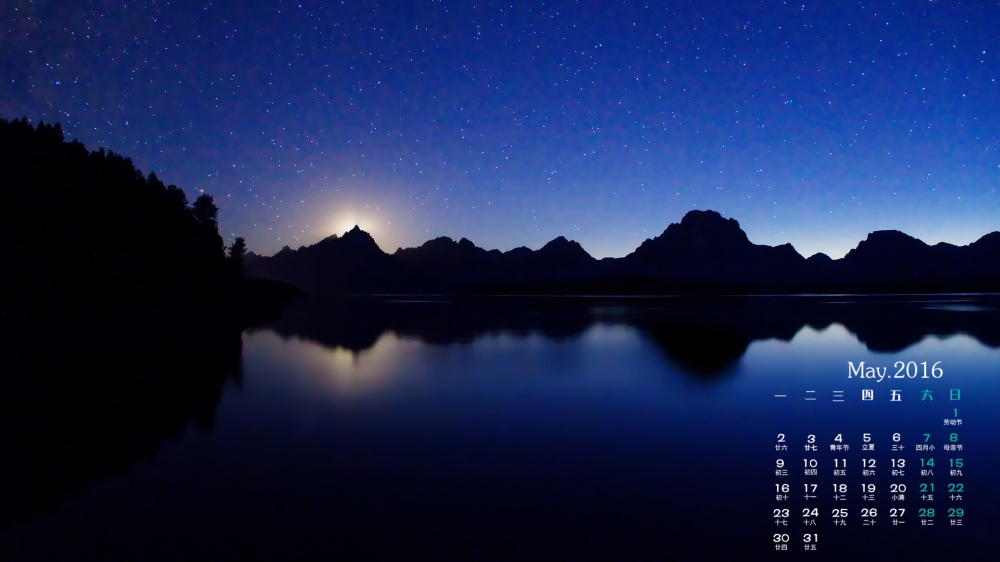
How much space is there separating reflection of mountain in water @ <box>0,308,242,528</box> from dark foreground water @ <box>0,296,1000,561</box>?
84 mm

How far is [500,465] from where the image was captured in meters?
9.45

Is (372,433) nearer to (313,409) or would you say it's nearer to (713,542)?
(313,409)

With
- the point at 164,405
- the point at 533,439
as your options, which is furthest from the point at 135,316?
the point at 533,439

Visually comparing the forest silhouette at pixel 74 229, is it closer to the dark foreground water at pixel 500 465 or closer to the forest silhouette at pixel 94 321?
the forest silhouette at pixel 94 321

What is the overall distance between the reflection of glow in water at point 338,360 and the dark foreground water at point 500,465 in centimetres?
27

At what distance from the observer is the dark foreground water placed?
665 cm

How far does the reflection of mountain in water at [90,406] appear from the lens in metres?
8.82
